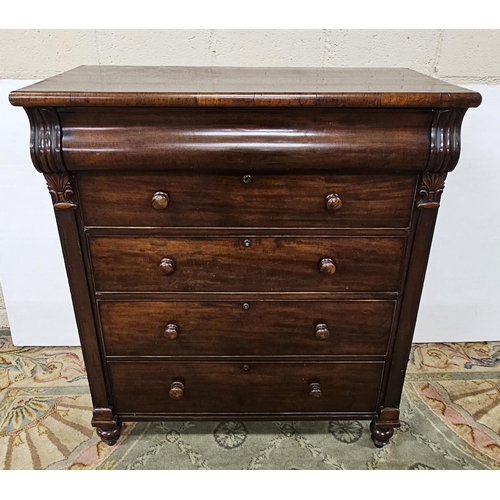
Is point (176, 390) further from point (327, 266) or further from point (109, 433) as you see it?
point (327, 266)

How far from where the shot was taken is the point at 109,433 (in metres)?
1.58

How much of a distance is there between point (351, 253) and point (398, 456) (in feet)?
2.68

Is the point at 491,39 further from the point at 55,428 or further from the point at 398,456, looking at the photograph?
the point at 55,428

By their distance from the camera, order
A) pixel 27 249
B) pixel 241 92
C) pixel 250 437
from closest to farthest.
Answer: pixel 241 92
pixel 250 437
pixel 27 249

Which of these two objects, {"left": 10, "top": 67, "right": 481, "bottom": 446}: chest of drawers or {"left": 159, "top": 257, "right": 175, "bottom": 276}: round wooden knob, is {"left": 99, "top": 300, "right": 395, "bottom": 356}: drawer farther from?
{"left": 159, "top": 257, "right": 175, "bottom": 276}: round wooden knob

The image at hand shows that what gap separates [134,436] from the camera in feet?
5.48

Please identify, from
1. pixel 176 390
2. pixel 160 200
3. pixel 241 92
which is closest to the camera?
pixel 241 92

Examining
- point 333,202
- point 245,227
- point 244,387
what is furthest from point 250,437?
point 333,202

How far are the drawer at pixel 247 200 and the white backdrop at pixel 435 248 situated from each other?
0.74 meters

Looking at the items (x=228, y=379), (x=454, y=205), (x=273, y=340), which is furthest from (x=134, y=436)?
(x=454, y=205)

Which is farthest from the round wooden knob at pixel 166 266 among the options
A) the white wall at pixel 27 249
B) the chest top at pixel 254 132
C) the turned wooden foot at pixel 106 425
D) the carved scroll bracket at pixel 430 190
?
the white wall at pixel 27 249

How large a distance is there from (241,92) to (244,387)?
0.94 meters

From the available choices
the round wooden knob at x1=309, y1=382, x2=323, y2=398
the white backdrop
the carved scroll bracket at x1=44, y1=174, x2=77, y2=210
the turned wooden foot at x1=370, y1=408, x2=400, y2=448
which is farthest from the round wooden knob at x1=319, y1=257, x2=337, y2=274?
the white backdrop

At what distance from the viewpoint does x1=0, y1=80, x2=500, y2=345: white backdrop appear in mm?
1786
